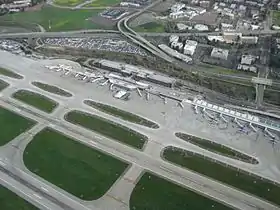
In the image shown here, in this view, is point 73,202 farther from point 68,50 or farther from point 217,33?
point 217,33

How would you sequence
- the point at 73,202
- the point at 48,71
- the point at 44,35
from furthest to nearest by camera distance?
1. the point at 44,35
2. the point at 48,71
3. the point at 73,202

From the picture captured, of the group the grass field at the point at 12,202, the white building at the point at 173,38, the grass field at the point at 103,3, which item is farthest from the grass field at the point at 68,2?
the grass field at the point at 12,202

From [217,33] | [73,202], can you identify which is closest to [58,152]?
[73,202]

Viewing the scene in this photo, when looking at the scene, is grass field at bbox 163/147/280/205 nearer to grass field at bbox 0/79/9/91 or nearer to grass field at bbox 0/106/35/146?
grass field at bbox 0/106/35/146

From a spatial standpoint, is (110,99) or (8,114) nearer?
(8,114)

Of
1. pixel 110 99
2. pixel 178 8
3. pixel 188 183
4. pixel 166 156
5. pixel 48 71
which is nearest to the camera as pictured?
pixel 188 183

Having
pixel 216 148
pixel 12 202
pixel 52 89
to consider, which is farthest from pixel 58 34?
pixel 12 202
